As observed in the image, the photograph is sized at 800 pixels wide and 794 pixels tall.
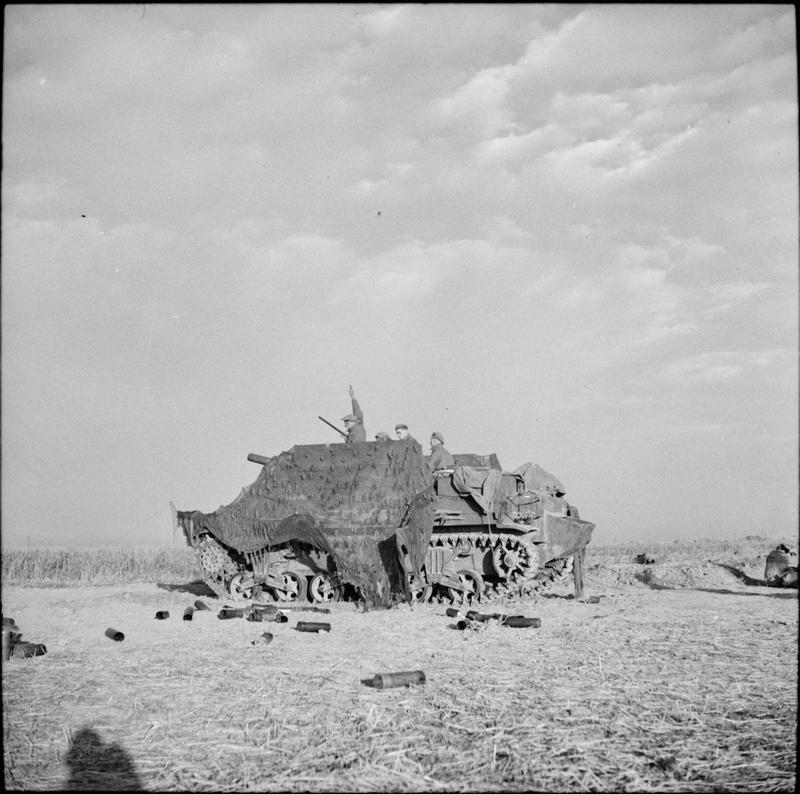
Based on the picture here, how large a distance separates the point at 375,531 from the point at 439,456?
241 centimetres

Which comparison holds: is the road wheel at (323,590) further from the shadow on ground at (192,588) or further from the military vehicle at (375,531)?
the shadow on ground at (192,588)

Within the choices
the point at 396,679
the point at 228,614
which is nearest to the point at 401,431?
the point at 228,614

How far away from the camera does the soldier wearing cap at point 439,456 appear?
49.9 feet

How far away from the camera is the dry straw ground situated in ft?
15.1

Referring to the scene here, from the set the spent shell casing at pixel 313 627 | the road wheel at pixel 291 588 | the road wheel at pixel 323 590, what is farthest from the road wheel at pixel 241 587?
the spent shell casing at pixel 313 627

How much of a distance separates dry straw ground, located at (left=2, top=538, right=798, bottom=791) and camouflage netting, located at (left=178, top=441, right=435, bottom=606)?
Result: 1910mm

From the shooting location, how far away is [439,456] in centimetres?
1543

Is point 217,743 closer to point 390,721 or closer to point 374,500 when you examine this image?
point 390,721

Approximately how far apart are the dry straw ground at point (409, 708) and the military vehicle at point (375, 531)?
2.05 meters

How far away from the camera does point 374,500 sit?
1412cm

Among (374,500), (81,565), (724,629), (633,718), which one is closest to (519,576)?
(374,500)

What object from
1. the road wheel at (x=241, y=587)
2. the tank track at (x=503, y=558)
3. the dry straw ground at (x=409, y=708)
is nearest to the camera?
the dry straw ground at (x=409, y=708)

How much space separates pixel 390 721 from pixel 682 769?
200 cm

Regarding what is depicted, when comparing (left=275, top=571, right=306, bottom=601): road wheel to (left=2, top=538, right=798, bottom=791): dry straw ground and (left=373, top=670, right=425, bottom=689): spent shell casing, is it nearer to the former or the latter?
(left=2, top=538, right=798, bottom=791): dry straw ground
